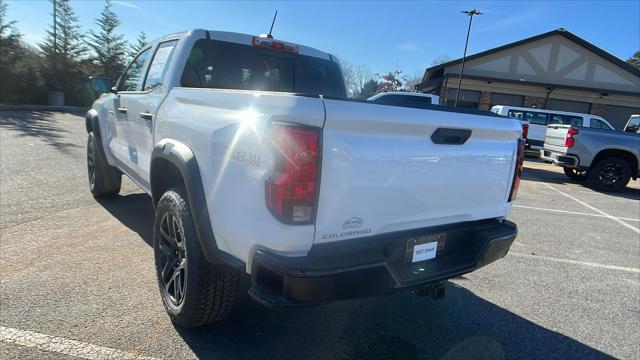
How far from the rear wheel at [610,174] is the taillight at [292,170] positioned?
36.6ft

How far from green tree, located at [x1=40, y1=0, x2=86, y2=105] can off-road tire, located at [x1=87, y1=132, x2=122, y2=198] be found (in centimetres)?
2040

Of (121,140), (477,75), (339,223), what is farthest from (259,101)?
(477,75)

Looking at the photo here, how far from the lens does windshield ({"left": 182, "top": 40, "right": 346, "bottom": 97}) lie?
3.54 metres

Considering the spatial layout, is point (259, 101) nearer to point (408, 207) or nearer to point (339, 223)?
point (339, 223)

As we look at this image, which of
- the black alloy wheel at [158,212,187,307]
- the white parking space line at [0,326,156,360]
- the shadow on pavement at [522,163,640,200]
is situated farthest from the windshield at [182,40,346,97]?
the shadow on pavement at [522,163,640,200]

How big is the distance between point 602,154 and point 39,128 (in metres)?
15.8

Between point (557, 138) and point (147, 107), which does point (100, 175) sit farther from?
point (557, 138)

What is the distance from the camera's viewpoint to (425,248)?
2441 millimetres

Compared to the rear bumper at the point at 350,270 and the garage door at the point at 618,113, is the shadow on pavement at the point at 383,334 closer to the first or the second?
the rear bumper at the point at 350,270

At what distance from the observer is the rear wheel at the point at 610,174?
34.3 feet

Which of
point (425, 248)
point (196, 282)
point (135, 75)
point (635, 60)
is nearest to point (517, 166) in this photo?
point (425, 248)

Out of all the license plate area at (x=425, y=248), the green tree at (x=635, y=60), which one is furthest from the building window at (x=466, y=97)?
the green tree at (x=635, y=60)

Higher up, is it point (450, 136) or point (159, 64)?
point (159, 64)

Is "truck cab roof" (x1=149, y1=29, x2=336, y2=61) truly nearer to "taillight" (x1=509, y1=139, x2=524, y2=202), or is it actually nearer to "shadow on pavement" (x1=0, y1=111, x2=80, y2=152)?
"taillight" (x1=509, y1=139, x2=524, y2=202)
